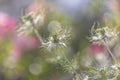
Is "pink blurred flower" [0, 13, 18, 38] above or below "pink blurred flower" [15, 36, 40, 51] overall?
above

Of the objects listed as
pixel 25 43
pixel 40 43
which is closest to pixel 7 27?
pixel 25 43

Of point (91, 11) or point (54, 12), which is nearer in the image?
point (91, 11)

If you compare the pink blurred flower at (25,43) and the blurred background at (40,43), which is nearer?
the blurred background at (40,43)

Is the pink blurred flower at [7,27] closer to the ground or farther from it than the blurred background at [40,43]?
farther from it

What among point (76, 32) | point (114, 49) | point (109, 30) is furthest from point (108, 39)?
point (76, 32)

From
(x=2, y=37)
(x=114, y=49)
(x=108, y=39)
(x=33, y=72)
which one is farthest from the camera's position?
(x=2, y=37)

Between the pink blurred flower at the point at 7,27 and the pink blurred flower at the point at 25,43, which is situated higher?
the pink blurred flower at the point at 7,27

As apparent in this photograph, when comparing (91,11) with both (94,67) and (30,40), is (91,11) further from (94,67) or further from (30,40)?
(94,67)

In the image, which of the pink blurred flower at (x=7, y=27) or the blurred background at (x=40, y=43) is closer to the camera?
the blurred background at (x=40, y=43)

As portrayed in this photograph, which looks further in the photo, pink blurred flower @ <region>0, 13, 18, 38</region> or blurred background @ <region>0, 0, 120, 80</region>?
pink blurred flower @ <region>0, 13, 18, 38</region>

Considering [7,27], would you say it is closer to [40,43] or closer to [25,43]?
[25,43]

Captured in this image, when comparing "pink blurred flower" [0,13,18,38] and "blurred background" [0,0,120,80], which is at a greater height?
"pink blurred flower" [0,13,18,38]
